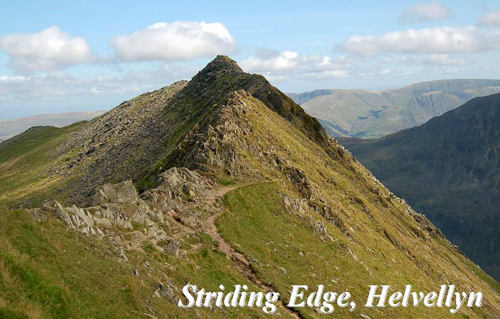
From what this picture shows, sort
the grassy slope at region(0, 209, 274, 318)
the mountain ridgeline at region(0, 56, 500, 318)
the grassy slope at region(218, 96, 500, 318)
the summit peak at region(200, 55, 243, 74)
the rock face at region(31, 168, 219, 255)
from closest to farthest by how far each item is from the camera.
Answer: the grassy slope at region(0, 209, 274, 318) → the mountain ridgeline at region(0, 56, 500, 318) → the rock face at region(31, 168, 219, 255) → the grassy slope at region(218, 96, 500, 318) → the summit peak at region(200, 55, 243, 74)

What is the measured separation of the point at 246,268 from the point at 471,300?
6321 cm

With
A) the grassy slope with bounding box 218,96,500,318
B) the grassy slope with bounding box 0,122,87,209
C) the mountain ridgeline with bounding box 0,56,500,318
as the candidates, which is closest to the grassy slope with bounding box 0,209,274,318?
the mountain ridgeline with bounding box 0,56,500,318

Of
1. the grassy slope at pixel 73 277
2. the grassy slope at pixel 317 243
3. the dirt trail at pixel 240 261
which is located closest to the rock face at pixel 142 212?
the dirt trail at pixel 240 261

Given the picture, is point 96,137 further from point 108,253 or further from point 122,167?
point 108,253

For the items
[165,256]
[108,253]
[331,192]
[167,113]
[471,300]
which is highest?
[167,113]

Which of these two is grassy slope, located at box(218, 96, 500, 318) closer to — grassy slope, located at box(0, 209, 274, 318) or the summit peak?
grassy slope, located at box(0, 209, 274, 318)

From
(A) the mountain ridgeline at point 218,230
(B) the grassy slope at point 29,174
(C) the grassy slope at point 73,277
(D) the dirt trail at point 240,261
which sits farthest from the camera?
(B) the grassy slope at point 29,174

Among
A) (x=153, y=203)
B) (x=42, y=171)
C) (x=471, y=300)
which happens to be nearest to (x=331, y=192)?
(x=471, y=300)

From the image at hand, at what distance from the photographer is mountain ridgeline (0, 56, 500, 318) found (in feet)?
77.2

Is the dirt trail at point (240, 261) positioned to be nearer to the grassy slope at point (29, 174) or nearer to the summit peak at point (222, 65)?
the grassy slope at point (29, 174)

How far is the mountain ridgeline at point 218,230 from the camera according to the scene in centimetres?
2353

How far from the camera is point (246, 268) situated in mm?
38000

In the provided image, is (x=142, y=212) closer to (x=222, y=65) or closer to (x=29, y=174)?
(x=222, y=65)

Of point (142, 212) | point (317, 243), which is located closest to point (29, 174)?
point (142, 212)
